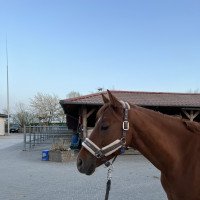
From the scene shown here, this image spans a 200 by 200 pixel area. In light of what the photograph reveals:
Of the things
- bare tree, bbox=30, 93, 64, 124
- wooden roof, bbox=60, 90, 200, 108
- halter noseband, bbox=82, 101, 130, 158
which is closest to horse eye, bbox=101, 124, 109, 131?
halter noseband, bbox=82, 101, 130, 158

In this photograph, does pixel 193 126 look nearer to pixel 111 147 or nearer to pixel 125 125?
pixel 125 125

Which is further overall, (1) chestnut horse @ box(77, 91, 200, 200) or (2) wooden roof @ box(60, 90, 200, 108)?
(2) wooden roof @ box(60, 90, 200, 108)

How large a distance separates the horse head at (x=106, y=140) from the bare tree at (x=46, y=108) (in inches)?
2166

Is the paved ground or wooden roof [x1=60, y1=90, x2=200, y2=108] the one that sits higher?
wooden roof [x1=60, y1=90, x2=200, y2=108]

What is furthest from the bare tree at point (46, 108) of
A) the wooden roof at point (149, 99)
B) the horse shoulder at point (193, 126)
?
the horse shoulder at point (193, 126)

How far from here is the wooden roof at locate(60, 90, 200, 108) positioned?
62.4 ft

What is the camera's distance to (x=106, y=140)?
146 inches

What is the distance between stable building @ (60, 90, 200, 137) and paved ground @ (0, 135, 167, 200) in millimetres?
4045

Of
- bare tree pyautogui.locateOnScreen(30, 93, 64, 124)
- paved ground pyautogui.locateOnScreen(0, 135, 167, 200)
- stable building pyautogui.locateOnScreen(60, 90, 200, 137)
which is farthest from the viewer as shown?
bare tree pyautogui.locateOnScreen(30, 93, 64, 124)

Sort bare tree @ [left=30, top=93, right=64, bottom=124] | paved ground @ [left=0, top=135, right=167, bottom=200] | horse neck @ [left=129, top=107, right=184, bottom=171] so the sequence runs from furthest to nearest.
→ bare tree @ [left=30, top=93, right=64, bottom=124], paved ground @ [left=0, top=135, right=167, bottom=200], horse neck @ [left=129, top=107, right=184, bottom=171]

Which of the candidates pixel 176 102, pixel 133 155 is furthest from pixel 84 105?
pixel 176 102

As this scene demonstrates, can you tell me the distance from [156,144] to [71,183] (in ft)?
24.0

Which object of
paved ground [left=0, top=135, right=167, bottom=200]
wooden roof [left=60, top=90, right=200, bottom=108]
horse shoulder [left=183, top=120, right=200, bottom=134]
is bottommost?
paved ground [left=0, top=135, right=167, bottom=200]

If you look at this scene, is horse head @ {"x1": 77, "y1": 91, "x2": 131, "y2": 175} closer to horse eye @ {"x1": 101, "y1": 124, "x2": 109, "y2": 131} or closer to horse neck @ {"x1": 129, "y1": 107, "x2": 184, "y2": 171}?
horse eye @ {"x1": 101, "y1": 124, "x2": 109, "y2": 131}
